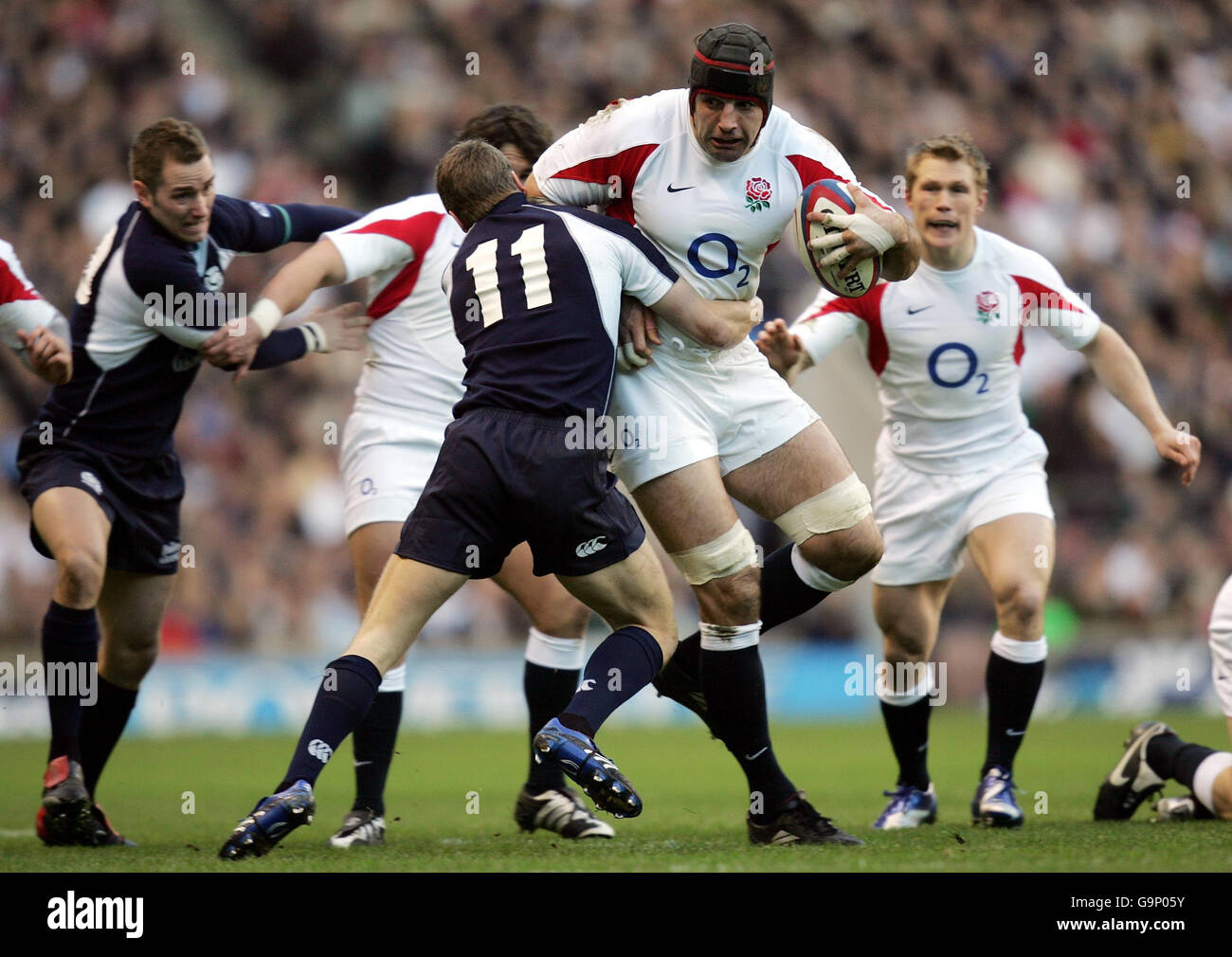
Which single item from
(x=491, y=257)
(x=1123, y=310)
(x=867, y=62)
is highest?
(x=867, y=62)

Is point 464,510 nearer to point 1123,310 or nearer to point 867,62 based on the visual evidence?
point 1123,310

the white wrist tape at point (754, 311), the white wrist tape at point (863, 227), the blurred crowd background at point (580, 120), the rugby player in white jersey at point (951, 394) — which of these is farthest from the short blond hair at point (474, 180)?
the blurred crowd background at point (580, 120)

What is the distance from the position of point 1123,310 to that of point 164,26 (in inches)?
442

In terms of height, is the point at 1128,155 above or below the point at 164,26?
below

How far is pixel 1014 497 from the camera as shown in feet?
21.5

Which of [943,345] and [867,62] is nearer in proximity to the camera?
[943,345]

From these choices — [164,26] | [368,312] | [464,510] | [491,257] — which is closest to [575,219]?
[491,257]

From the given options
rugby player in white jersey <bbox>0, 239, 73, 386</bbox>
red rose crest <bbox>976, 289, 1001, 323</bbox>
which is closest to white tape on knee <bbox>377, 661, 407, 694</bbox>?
rugby player in white jersey <bbox>0, 239, 73, 386</bbox>

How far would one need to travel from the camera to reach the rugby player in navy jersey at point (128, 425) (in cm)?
584

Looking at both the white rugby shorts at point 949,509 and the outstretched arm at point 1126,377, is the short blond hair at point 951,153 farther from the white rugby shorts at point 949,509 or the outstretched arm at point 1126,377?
the white rugby shorts at point 949,509

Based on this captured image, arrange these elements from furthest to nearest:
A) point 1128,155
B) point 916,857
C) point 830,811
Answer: point 1128,155, point 830,811, point 916,857

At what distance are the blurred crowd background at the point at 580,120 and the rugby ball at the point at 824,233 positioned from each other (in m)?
8.53

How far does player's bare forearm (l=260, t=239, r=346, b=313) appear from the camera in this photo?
5871mm

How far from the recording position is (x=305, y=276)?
5930 mm
